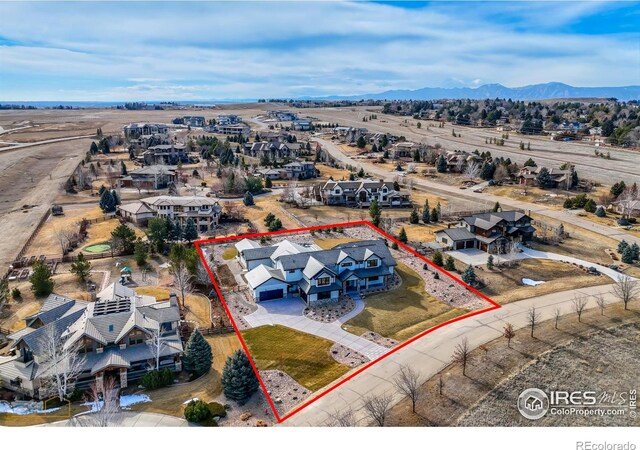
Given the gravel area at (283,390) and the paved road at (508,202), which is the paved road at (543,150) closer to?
the paved road at (508,202)

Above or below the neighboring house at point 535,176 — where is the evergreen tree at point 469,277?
below

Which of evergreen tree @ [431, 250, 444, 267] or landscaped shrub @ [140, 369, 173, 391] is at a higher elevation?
evergreen tree @ [431, 250, 444, 267]

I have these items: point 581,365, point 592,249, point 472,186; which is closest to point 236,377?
point 581,365

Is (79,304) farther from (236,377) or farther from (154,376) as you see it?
(236,377)

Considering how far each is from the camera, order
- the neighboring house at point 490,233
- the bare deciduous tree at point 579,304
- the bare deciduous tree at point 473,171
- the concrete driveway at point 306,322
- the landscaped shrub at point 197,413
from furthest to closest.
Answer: the bare deciduous tree at point 473,171 < the neighboring house at point 490,233 < the bare deciduous tree at point 579,304 < the concrete driveway at point 306,322 < the landscaped shrub at point 197,413

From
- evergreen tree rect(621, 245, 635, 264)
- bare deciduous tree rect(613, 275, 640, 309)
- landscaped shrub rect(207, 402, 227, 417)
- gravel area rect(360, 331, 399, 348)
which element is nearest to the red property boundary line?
gravel area rect(360, 331, 399, 348)

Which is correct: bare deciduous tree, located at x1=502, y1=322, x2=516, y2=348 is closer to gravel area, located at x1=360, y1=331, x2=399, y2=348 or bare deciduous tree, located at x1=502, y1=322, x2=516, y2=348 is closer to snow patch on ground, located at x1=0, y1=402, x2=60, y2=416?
gravel area, located at x1=360, y1=331, x2=399, y2=348

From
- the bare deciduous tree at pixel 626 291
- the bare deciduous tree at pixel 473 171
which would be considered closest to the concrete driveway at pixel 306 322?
the bare deciduous tree at pixel 626 291
